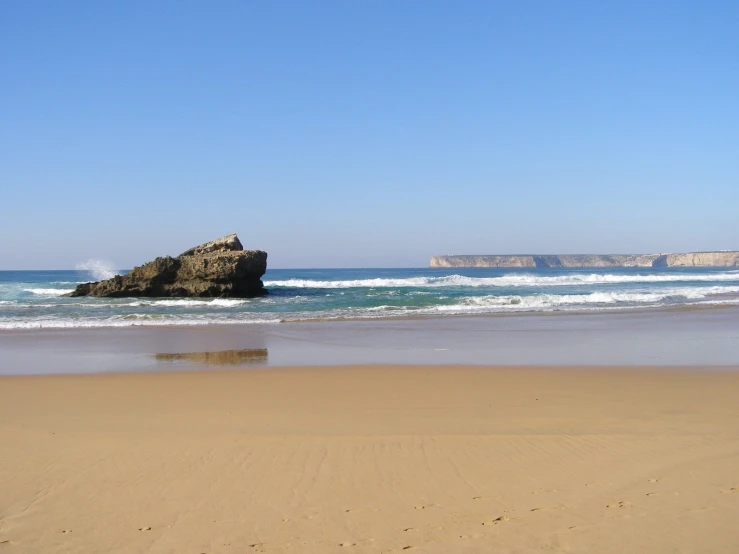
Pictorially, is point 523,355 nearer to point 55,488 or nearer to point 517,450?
point 517,450

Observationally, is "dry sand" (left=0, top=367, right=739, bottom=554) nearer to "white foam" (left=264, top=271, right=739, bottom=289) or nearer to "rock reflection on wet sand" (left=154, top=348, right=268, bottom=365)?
"rock reflection on wet sand" (left=154, top=348, right=268, bottom=365)

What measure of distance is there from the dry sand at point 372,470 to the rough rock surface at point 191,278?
2300 centimetres

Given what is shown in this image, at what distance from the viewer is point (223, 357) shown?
1069 centimetres

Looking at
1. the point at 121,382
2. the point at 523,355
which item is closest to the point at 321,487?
the point at 121,382

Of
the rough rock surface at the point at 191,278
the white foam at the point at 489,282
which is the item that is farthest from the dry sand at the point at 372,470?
the white foam at the point at 489,282

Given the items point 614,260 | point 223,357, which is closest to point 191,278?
point 223,357

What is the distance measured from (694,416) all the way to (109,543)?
5584mm

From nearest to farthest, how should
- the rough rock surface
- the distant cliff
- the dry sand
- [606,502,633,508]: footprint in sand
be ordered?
the dry sand
[606,502,633,508]: footprint in sand
the rough rock surface
the distant cliff

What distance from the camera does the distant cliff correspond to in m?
144

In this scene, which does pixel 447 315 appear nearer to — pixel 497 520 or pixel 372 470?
pixel 372 470

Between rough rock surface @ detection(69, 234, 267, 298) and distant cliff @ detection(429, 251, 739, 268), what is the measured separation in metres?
130

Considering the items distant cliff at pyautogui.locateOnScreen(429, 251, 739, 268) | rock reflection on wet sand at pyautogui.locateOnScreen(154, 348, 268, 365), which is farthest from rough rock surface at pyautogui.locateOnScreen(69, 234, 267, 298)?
distant cliff at pyautogui.locateOnScreen(429, 251, 739, 268)

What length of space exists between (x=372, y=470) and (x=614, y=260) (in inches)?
6174

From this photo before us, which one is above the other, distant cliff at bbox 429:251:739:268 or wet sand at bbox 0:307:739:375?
distant cliff at bbox 429:251:739:268
